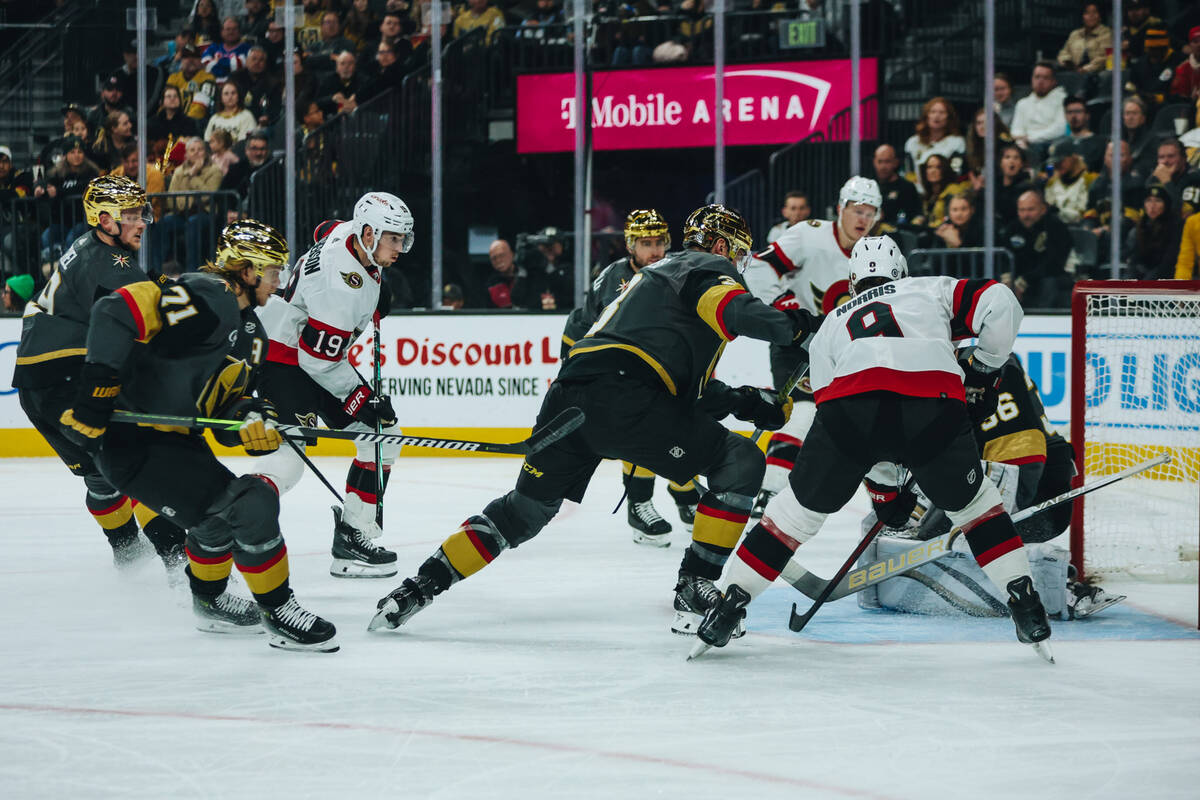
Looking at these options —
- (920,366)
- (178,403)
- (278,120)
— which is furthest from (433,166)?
(920,366)

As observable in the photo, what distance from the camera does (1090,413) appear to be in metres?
5.73

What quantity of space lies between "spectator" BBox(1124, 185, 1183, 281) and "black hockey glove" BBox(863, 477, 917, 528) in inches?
160

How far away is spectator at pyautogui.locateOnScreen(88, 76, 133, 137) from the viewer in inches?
362

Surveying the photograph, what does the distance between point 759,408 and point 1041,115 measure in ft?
16.8

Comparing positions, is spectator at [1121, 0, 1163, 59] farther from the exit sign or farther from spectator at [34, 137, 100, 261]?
spectator at [34, 137, 100, 261]

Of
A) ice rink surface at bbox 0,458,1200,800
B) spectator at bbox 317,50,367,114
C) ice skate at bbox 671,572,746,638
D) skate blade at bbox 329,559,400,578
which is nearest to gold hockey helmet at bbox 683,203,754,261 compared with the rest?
ice skate at bbox 671,572,746,638

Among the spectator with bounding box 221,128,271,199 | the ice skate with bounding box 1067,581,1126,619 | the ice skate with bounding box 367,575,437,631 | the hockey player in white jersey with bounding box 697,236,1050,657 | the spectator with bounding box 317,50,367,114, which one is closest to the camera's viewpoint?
the hockey player in white jersey with bounding box 697,236,1050,657

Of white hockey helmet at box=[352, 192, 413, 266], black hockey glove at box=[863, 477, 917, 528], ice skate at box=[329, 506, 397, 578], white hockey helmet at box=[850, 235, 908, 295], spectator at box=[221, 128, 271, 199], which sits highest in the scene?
spectator at box=[221, 128, 271, 199]

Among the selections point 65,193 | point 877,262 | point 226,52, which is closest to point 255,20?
point 226,52

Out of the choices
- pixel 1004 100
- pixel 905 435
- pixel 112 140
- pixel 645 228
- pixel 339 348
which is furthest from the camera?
pixel 112 140

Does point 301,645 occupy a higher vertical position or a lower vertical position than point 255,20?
lower

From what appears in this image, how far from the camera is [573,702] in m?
3.02

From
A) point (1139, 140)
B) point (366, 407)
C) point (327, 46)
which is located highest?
point (327, 46)

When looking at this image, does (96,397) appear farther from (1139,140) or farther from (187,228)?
(1139,140)
